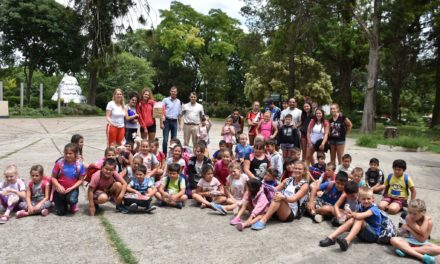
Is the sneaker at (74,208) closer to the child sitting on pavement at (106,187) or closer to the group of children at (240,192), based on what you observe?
the group of children at (240,192)

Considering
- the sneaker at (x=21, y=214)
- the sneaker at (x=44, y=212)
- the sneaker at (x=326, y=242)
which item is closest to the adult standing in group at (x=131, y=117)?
the sneaker at (x=44, y=212)

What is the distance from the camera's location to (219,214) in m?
5.74

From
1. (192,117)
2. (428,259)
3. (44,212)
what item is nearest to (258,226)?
(428,259)

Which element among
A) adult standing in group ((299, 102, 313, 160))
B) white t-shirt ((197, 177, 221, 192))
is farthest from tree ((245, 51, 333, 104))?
white t-shirt ((197, 177, 221, 192))

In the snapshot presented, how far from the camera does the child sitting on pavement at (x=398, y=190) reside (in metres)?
5.89

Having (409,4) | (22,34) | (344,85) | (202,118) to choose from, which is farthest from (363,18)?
(22,34)

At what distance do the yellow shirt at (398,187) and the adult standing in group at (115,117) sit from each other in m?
5.04

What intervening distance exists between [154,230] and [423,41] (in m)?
30.4

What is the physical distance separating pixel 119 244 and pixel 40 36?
102 feet

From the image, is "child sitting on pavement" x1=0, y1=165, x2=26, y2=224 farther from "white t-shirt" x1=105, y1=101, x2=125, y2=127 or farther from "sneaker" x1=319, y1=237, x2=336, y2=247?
"sneaker" x1=319, y1=237, x2=336, y2=247

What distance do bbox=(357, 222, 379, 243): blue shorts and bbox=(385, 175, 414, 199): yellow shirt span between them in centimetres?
159

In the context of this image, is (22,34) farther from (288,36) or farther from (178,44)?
(288,36)

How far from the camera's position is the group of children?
4648 millimetres

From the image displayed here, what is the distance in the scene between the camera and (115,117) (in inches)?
312
